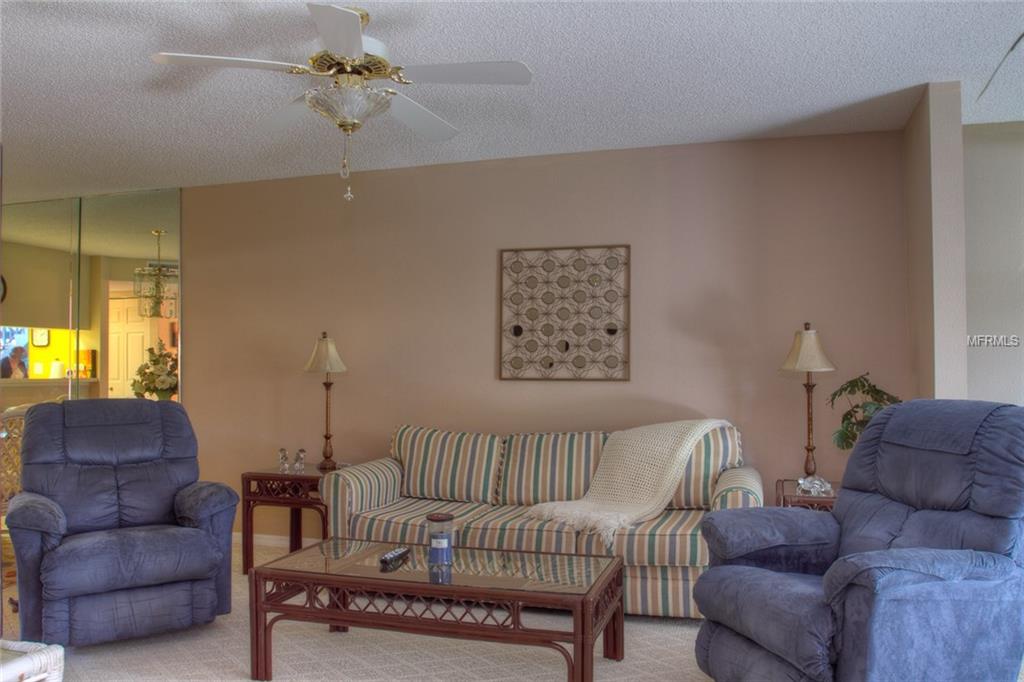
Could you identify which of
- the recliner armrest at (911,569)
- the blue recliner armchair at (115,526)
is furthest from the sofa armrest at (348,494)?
the recliner armrest at (911,569)

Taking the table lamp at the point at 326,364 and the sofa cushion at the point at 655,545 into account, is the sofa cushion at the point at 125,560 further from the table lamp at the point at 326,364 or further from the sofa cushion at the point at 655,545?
the sofa cushion at the point at 655,545

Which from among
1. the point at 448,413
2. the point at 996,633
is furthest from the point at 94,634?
the point at 996,633

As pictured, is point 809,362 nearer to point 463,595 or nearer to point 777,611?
point 777,611

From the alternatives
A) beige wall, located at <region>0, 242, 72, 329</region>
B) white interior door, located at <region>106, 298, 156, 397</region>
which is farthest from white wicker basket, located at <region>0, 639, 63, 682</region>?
beige wall, located at <region>0, 242, 72, 329</region>

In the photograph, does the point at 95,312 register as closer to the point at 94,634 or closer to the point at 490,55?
the point at 94,634

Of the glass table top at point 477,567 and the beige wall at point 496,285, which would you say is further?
the beige wall at point 496,285

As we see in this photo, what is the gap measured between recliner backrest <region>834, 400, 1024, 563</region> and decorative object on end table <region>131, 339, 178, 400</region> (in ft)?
14.9

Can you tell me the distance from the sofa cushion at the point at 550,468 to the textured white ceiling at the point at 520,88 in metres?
1.67

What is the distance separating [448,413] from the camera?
16.8ft

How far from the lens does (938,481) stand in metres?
2.71

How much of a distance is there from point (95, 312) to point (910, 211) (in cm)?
565

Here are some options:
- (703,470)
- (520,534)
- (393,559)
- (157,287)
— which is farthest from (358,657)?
(157,287)

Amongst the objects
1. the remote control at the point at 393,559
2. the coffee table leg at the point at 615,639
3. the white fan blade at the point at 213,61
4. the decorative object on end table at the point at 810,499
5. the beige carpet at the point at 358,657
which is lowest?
the beige carpet at the point at 358,657

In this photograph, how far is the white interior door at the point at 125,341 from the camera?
19.8ft
